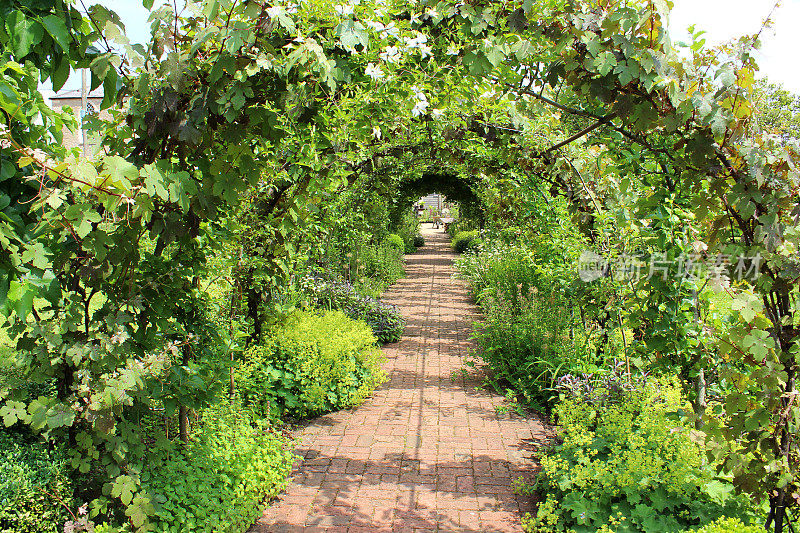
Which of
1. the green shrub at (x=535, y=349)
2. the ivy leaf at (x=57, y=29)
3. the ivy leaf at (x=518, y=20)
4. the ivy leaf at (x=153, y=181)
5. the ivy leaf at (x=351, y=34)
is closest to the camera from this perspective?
the ivy leaf at (x=57, y=29)

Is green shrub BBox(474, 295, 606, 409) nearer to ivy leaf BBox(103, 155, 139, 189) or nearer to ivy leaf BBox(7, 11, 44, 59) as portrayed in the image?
ivy leaf BBox(103, 155, 139, 189)

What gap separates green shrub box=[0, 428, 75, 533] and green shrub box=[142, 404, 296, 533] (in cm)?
34

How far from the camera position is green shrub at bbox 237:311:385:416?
413 cm

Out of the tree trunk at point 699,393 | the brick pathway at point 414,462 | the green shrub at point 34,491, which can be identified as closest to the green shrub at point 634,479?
the tree trunk at point 699,393

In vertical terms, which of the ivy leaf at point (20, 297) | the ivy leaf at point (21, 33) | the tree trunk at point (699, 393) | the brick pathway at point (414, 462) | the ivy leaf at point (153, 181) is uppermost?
the ivy leaf at point (21, 33)

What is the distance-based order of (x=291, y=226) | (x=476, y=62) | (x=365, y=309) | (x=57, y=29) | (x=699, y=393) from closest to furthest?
(x=57, y=29)
(x=476, y=62)
(x=699, y=393)
(x=291, y=226)
(x=365, y=309)

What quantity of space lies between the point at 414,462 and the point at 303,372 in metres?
1.22

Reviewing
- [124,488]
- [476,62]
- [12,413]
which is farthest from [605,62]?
[12,413]

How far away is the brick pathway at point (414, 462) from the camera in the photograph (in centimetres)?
307

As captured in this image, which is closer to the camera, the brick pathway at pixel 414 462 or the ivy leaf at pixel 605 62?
the ivy leaf at pixel 605 62

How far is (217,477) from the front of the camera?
280 centimetres

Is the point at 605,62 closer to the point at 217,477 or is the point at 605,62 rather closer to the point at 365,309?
the point at 217,477

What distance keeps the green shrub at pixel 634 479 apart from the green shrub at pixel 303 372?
1955mm

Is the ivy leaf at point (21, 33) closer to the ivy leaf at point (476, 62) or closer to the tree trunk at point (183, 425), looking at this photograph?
the ivy leaf at point (476, 62)
